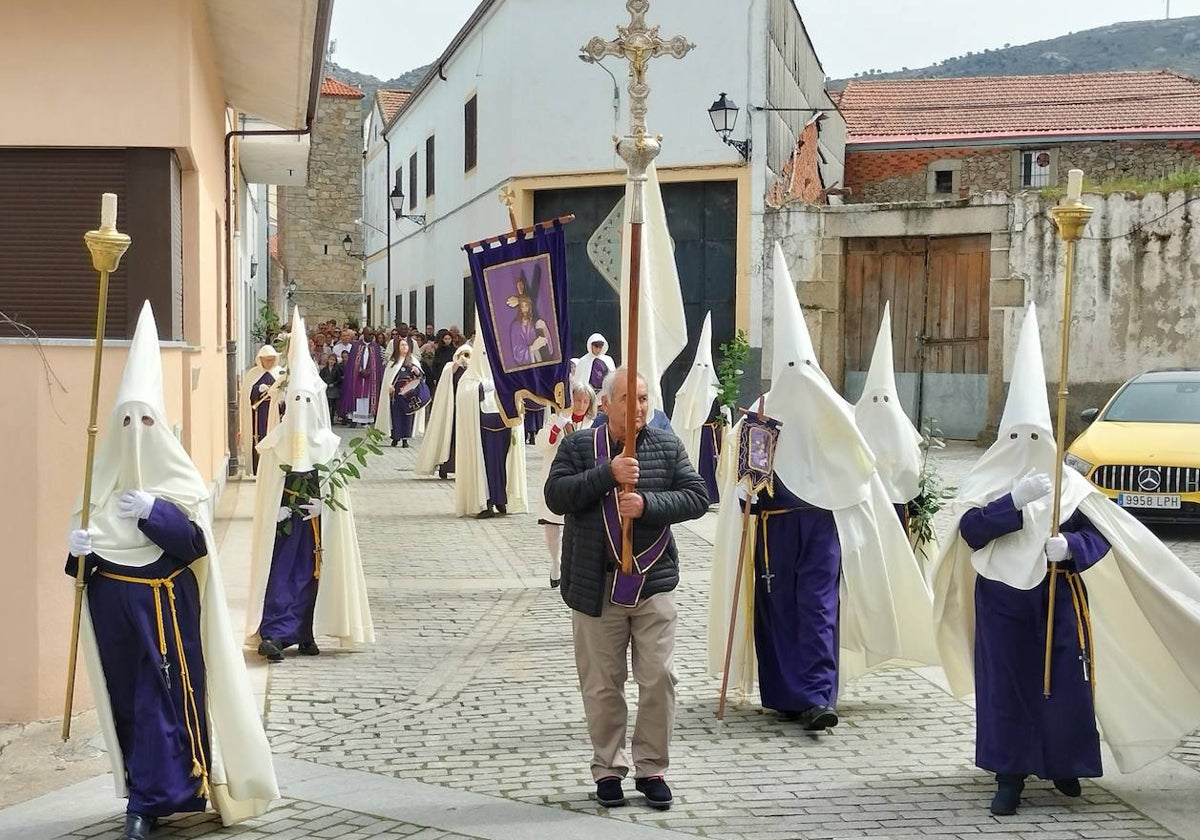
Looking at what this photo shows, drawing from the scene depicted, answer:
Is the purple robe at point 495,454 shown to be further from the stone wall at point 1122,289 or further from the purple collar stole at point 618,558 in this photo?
the purple collar stole at point 618,558

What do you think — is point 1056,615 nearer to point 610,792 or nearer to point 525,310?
point 610,792

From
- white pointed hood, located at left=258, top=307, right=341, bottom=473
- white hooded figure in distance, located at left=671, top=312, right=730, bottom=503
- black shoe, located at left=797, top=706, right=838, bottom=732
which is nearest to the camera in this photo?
black shoe, located at left=797, top=706, right=838, bottom=732

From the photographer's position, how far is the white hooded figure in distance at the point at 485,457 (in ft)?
51.1

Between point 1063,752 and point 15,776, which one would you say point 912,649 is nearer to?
point 1063,752

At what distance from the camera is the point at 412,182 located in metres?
38.0

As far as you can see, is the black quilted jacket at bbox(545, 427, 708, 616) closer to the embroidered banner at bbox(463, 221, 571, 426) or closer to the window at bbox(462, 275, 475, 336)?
the embroidered banner at bbox(463, 221, 571, 426)

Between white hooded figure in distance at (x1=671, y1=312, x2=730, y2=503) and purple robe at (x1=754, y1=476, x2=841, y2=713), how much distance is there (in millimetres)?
7639

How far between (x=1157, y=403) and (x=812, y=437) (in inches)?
333

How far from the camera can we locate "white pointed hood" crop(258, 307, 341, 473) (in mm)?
8836

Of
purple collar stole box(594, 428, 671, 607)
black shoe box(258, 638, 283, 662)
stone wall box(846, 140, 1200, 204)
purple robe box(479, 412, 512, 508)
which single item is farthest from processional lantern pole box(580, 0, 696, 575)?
stone wall box(846, 140, 1200, 204)

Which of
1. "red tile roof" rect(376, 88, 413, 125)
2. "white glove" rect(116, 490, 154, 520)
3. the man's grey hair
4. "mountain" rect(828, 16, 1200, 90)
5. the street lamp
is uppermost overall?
"mountain" rect(828, 16, 1200, 90)

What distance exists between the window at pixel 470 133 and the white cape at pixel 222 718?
22.7 m

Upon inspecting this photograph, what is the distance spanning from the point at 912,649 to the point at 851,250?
52.3ft

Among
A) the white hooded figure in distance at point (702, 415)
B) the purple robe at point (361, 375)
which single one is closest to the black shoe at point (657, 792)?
the white hooded figure in distance at point (702, 415)
